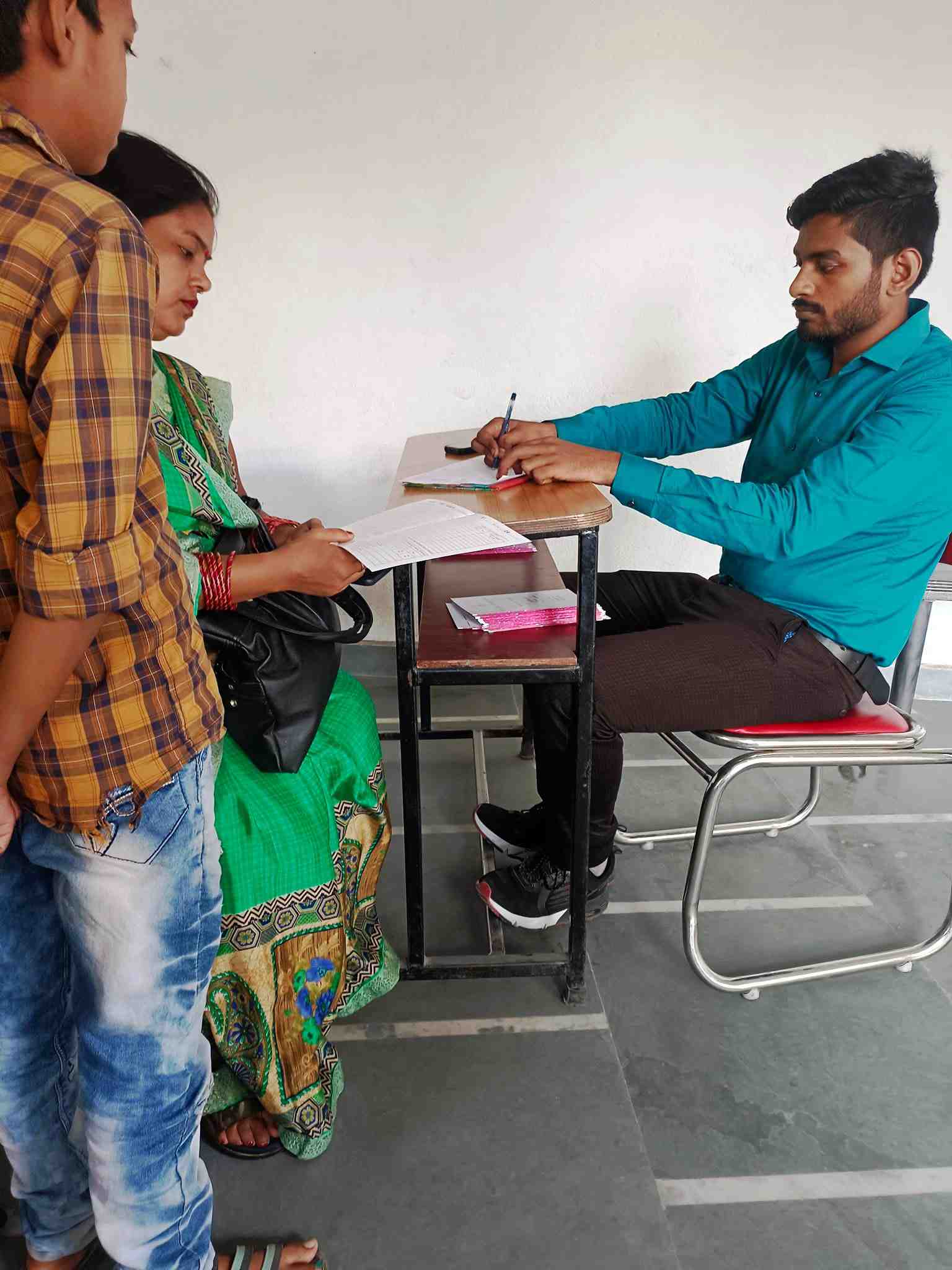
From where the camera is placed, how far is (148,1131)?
98cm

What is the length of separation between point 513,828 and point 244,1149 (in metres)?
0.87

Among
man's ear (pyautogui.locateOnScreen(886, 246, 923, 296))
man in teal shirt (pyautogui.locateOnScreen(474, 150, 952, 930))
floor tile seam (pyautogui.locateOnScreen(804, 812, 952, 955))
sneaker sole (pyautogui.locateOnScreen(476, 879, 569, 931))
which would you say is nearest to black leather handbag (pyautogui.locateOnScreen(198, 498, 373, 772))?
man in teal shirt (pyautogui.locateOnScreen(474, 150, 952, 930))

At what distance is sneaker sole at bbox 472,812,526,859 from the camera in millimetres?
2029

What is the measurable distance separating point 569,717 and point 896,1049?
0.81 metres

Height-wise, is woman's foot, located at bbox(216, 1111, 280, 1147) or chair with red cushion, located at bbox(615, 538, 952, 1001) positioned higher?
chair with red cushion, located at bbox(615, 538, 952, 1001)

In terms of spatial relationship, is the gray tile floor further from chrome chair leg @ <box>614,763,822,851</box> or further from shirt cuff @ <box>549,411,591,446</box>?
shirt cuff @ <box>549,411,591,446</box>

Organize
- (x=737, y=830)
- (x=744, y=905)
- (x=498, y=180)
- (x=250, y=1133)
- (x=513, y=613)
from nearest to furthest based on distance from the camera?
1. (x=250, y=1133)
2. (x=513, y=613)
3. (x=744, y=905)
4. (x=737, y=830)
5. (x=498, y=180)

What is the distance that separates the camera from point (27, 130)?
690 mm

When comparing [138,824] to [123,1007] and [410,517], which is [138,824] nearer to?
[123,1007]

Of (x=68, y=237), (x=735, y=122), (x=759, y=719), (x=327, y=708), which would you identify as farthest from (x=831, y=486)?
(x=735, y=122)

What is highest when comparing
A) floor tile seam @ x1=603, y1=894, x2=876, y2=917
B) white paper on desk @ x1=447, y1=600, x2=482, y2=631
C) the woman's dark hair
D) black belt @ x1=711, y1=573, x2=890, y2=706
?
the woman's dark hair

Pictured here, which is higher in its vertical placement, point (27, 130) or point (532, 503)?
point (27, 130)

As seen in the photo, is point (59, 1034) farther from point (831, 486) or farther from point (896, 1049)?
point (831, 486)

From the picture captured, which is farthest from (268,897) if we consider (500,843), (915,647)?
(915,647)
